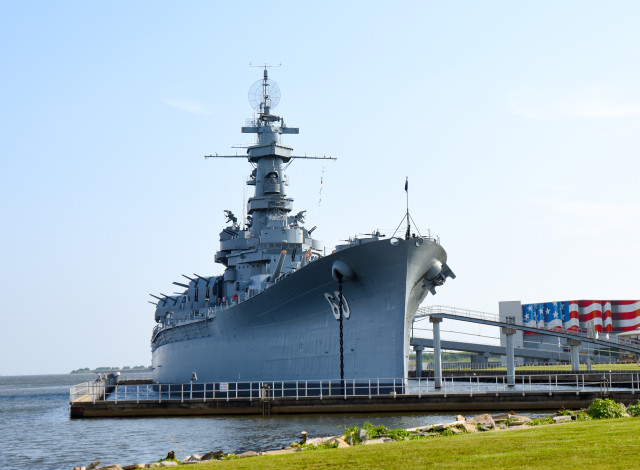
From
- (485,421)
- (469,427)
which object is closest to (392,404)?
(485,421)

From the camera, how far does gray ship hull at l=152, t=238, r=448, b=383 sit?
29.5 m

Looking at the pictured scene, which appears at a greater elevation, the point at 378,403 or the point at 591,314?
the point at 591,314

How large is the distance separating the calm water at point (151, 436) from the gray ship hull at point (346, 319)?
10.1ft

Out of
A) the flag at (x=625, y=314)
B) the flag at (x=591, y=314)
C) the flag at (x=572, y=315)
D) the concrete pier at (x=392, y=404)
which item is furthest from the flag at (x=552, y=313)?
the concrete pier at (x=392, y=404)

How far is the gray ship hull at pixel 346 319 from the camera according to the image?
29.5m

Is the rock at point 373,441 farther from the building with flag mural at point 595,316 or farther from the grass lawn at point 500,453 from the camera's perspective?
the building with flag mural at point 595,316

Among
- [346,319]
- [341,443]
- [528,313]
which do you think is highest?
[528,313]

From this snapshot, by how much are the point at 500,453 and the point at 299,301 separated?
20.4 m

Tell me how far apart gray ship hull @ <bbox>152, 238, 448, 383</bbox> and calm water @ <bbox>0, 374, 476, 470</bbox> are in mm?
3090

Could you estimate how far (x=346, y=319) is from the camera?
30.5m

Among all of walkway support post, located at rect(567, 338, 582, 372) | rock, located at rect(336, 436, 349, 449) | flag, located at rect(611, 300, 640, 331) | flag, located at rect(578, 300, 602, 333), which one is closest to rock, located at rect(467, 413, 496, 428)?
rock, located at rect(336, 436, 349, 449)

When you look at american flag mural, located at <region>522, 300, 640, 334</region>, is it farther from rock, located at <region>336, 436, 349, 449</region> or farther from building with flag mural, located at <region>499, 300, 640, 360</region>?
rock, located at <region>336, 436, 349, 449</region>

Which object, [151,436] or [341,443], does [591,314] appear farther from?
[341,443]

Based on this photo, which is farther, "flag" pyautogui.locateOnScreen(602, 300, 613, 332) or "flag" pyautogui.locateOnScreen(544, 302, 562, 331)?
"flag" pyautogui.locateOnScreen(544, 302, 562, 331)
